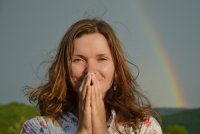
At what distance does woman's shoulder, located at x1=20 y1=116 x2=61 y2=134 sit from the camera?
3119mm

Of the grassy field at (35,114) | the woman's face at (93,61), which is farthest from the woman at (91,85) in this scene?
the grassy field at (35,114)

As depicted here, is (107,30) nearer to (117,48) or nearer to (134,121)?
(117,48)

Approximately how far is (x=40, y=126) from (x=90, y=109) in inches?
18.4

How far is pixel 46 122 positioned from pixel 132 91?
0.71 meters

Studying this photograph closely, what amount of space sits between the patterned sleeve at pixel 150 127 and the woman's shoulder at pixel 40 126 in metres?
0.58

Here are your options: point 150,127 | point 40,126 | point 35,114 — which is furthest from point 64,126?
point 35,114

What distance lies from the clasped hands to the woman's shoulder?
0.31 meters

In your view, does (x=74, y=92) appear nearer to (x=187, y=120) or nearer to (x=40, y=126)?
(x=40, y=126)

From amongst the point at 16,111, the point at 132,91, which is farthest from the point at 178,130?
the point at 16,111

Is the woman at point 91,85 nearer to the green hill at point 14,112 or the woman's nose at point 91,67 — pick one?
the woman's nose at point 91,67

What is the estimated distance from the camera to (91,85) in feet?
9.35

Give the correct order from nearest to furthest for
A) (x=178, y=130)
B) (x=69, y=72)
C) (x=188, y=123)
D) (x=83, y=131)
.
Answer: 1. (x=83, y=131)
2. (x=69, y=72)
3. (x=178, y=130)
4. (x=188, y=123)

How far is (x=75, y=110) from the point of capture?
3246mm

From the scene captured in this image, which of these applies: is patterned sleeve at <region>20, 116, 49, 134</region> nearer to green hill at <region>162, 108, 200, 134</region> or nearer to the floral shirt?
the floral shirt
